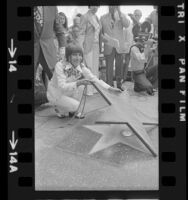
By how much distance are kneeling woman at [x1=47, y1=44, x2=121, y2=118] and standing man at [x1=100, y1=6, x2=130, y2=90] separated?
0.33 ft

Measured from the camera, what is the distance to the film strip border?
2.08 meters

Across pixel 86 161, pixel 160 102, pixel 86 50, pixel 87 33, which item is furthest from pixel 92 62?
pixel 86 161

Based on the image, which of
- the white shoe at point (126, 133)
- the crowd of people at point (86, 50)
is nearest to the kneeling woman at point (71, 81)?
the crowd of people at point (86, 50)

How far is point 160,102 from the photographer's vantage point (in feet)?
6.92

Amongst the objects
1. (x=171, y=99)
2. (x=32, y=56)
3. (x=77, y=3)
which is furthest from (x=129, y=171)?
(x=77, y=3)

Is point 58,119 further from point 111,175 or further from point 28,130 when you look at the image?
point 111,175

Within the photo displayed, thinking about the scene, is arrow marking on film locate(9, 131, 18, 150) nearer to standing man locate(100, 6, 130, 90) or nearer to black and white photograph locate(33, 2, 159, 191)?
black and white photograph locate(33, 2, 159, 191)

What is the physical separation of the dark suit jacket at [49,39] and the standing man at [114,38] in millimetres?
279

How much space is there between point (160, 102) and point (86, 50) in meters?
0.57

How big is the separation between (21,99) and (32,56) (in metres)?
0.27

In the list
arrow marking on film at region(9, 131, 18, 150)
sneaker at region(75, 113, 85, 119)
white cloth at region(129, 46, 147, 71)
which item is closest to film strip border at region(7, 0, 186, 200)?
arrow marking on film at region(9, 131, 18, 150)

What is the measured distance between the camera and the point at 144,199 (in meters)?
2.09

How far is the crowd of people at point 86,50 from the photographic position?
2127 mm

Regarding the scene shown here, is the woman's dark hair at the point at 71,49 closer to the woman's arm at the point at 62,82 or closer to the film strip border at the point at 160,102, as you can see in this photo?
the woman's arm at the point at 62,82
